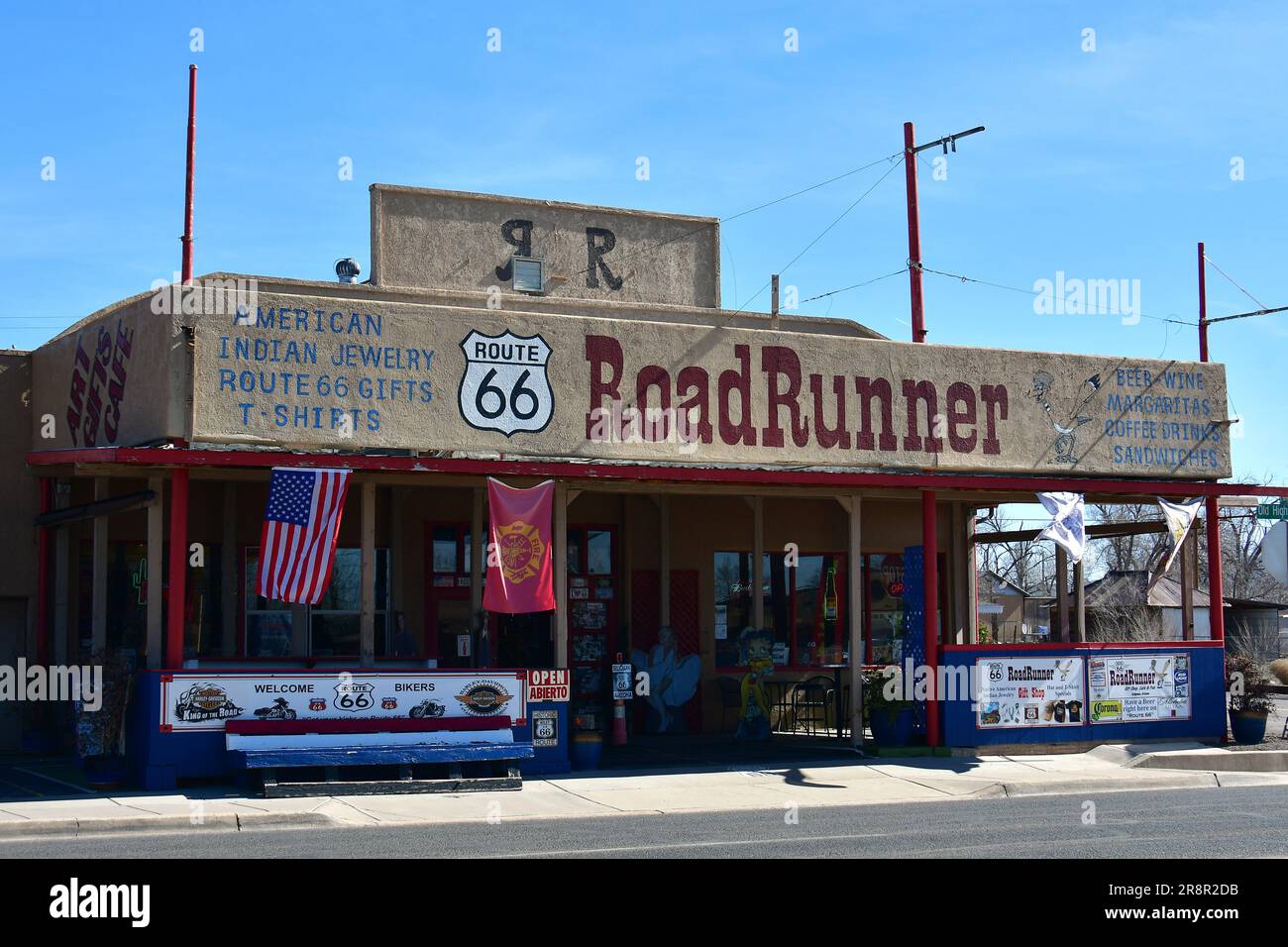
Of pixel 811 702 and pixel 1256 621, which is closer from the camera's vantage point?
pixel 811 702

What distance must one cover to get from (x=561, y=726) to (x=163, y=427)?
5.63 metres

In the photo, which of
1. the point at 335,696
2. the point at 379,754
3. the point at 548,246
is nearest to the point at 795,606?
the point at 548,246

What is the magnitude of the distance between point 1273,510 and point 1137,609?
26.1 meters

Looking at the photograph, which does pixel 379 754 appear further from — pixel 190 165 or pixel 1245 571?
pixel 1245 571

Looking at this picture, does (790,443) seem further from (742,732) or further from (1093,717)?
(1093,717)

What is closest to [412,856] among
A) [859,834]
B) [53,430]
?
[859,834]

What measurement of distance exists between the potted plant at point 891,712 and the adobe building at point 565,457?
40cm

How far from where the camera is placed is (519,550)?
56.3 feet

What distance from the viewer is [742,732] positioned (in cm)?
2117

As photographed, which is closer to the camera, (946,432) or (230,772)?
(230,772)

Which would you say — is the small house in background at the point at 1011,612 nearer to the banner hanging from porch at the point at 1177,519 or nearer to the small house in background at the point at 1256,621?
the small house in background at the point at 1256,621

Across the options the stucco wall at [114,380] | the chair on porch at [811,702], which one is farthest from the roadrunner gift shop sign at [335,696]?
the chair on porch at [811,702]

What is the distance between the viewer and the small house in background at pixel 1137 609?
138ft

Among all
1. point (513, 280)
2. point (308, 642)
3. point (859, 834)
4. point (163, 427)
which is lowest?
point (859, 834)
